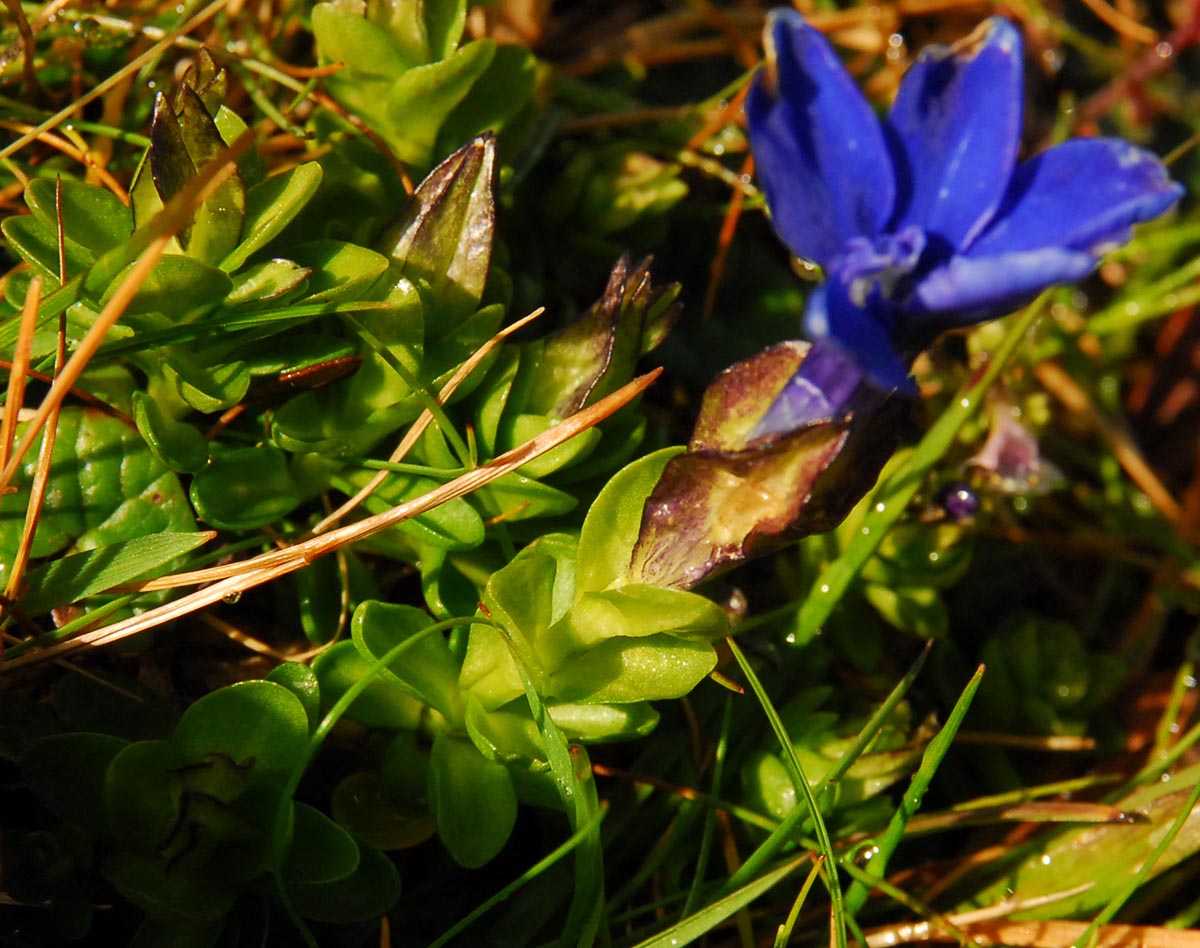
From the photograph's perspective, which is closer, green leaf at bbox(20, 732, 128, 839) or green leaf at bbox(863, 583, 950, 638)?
green leaf at bbox(20, 732, 128, 839)

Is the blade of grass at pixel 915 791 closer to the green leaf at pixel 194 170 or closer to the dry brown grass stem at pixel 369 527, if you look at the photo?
the dry brown grass stem at pixel 369 527

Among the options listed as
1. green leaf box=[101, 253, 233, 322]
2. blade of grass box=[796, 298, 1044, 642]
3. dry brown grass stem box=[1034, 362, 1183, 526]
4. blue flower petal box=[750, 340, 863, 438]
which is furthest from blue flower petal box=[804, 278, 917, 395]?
dry brown grass stem box=[1034, 362, 1183, 526]

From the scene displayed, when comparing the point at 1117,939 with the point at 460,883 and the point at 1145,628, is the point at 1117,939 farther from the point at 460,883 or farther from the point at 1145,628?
the point at 460,883

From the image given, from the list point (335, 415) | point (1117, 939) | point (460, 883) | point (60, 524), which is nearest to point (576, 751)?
point (460, 883)

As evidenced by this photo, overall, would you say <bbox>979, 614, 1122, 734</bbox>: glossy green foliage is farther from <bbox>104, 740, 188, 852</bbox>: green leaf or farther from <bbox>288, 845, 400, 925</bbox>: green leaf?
<bbox>104, 740, 188, 852</bbox>: green leaf

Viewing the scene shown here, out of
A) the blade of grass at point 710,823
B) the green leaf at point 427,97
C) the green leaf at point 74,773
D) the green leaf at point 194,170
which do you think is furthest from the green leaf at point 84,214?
the blade of grass at point 710,823

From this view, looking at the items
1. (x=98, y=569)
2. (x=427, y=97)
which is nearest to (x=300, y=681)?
(x=98, y=569)

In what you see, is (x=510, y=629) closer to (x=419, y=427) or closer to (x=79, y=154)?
(x=419, y=427)
